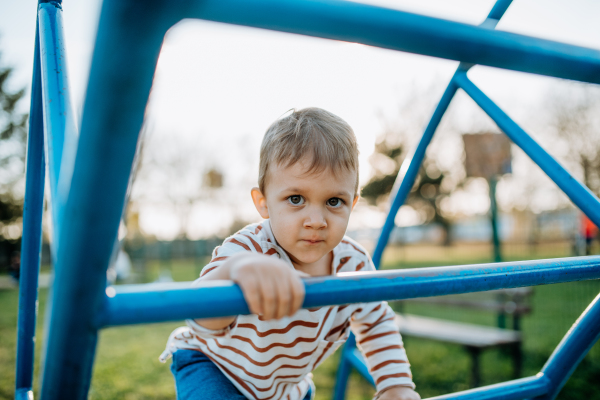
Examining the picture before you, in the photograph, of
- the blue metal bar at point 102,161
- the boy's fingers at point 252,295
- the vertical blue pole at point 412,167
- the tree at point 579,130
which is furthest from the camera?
the tree at point 579,130

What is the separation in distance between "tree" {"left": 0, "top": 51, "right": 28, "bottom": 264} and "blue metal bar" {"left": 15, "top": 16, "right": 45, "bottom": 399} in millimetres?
18795

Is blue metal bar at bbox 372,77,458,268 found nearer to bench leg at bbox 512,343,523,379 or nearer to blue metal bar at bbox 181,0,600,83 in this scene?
blue metal bar at bbox 181,0,600,83

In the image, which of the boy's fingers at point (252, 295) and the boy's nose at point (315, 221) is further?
the boy's nose at point (315, 221)

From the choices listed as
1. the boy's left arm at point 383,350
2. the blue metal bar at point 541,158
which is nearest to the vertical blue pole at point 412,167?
the blue metal bar at point 541,158

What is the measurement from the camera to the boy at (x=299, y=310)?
0.86 meters

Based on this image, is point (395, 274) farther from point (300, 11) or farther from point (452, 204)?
point (452, 204)

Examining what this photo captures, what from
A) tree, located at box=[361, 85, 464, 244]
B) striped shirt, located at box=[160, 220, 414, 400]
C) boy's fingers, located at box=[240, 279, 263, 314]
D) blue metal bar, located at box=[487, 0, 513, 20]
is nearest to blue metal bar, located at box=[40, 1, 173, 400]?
boy's fingers, located at box=[240, 279, 263, 314]

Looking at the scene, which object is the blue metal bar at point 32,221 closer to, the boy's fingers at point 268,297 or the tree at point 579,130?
the boy's fingers at point 268,297

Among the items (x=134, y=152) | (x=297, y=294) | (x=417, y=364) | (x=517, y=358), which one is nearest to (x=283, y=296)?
(x=297, y=294)

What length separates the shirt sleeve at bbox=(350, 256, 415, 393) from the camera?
1.00 metres

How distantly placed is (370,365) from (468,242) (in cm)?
1708

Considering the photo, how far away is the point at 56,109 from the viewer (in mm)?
542

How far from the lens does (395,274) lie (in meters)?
0.47

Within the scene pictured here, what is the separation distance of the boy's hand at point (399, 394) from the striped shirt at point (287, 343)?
12mm
